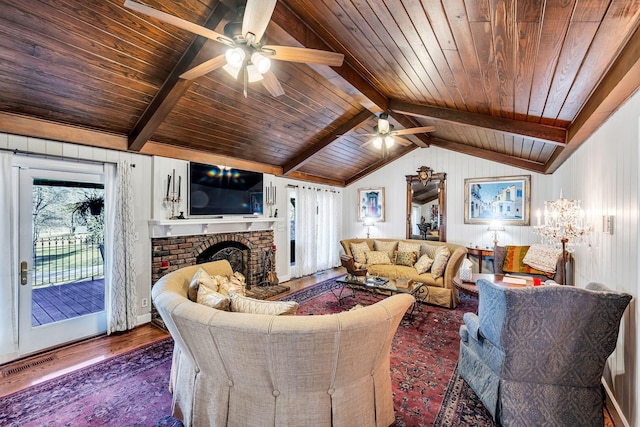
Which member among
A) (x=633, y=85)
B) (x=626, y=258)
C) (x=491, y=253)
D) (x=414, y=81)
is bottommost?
(x=491, y=253)

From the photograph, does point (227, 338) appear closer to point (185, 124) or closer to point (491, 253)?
point (185, 124)

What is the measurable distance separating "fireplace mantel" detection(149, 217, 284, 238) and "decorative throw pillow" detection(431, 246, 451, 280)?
9.93ft

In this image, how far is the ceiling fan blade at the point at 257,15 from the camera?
65.5 inches

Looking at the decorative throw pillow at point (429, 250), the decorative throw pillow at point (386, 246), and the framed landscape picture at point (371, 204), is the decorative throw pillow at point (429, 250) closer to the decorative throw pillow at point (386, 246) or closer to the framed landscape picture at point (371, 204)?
the decorative throw pillow at point (386, 246)

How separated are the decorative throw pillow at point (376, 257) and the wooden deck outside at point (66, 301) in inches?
168

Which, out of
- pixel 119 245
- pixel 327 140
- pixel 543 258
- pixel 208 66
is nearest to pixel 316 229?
pixel 327 140

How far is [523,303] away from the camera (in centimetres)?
184

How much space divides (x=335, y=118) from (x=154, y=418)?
4.27 meters

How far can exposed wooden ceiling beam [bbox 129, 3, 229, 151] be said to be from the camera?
2427mm

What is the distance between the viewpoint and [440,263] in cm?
465

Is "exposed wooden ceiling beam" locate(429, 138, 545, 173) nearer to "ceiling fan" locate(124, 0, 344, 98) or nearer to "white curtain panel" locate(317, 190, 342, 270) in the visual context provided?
"white curtain panel" locate(317, 190, 342, 270)

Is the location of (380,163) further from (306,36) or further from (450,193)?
(306,36)

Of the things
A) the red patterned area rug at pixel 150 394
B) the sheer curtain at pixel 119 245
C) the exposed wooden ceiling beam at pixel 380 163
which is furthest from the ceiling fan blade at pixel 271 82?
the exposed wooden ceiling beam at pixel 380 163

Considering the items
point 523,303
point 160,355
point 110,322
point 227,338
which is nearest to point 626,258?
point 523,303
